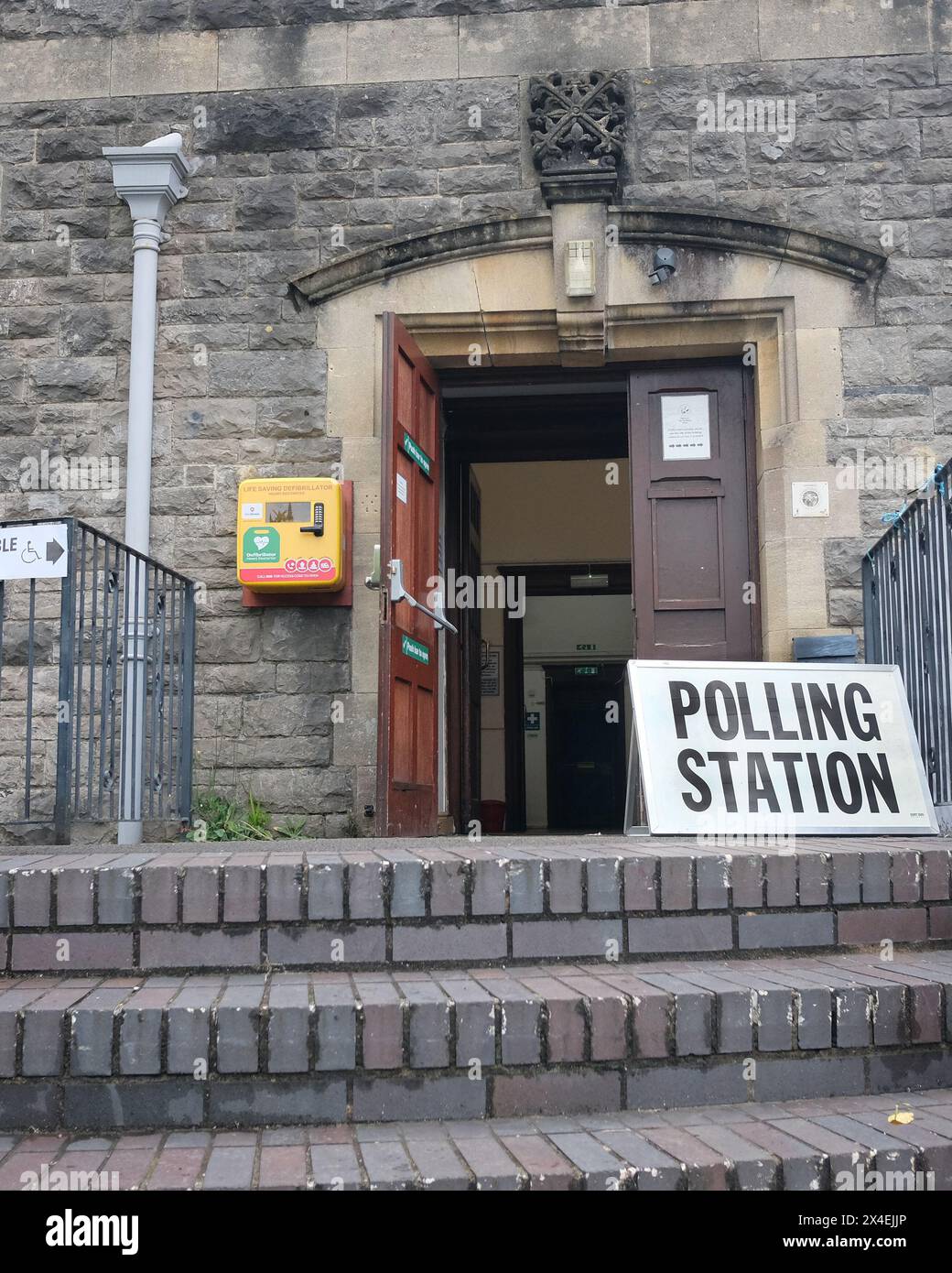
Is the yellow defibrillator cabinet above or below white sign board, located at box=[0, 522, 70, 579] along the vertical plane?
above

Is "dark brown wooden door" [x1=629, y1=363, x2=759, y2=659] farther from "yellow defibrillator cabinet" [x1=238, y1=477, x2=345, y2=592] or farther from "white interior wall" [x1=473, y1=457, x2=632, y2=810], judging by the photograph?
"white interior wall" [x1=473, y1=457, x2=632, y2=810]

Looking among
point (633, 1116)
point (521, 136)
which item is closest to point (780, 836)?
point (633, 1116)

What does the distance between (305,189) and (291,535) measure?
1.90 metres

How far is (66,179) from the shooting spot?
21.6 ft

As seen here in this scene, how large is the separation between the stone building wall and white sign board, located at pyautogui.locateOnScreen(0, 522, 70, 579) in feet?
6.51

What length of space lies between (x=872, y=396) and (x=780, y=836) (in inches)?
114

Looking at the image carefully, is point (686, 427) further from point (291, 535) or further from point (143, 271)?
point (143, 271)

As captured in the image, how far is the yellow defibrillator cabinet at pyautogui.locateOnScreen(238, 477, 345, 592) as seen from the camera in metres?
6.00

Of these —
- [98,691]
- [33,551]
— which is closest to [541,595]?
[98,691]

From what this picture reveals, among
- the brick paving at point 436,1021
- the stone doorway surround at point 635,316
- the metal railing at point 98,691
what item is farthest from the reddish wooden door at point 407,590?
the brick paving at point 436,1021

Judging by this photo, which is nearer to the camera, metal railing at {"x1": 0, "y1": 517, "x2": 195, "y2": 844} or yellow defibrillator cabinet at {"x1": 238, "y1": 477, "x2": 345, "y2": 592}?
metal railing at {"x1": 0, "y1": 517, "x2": 195, "y2": 844}

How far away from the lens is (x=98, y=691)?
6.17 meters

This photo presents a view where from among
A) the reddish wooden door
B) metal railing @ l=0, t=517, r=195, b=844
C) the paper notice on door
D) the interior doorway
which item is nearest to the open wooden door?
the interior doorway

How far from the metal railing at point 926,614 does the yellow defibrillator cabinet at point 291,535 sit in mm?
2548
